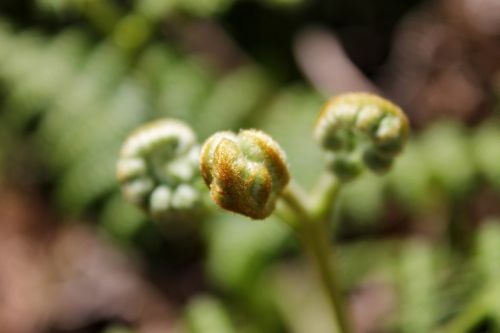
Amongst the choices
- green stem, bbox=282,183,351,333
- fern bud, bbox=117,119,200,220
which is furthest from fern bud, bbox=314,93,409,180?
fern bud, bbox=117,119,200,220

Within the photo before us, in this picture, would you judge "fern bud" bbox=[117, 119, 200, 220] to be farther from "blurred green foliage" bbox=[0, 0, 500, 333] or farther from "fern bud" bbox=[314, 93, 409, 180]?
"blurred green foliage" bbox=[0, 0, 500, 333]

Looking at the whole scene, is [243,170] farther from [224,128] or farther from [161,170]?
[224,128]

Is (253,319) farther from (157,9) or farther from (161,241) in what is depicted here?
(157,9)

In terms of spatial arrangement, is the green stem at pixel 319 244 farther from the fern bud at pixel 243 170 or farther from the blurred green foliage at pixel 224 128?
the blurred green foliage at pixel 224 128

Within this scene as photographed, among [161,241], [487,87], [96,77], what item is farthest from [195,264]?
[487,87]

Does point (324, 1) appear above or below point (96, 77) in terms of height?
above

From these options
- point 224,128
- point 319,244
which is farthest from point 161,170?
point 224,128

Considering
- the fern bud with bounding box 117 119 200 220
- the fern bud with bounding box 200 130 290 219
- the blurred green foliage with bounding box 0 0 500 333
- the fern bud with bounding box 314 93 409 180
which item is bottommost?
the fern bud with bounding box 200 130 290 219
